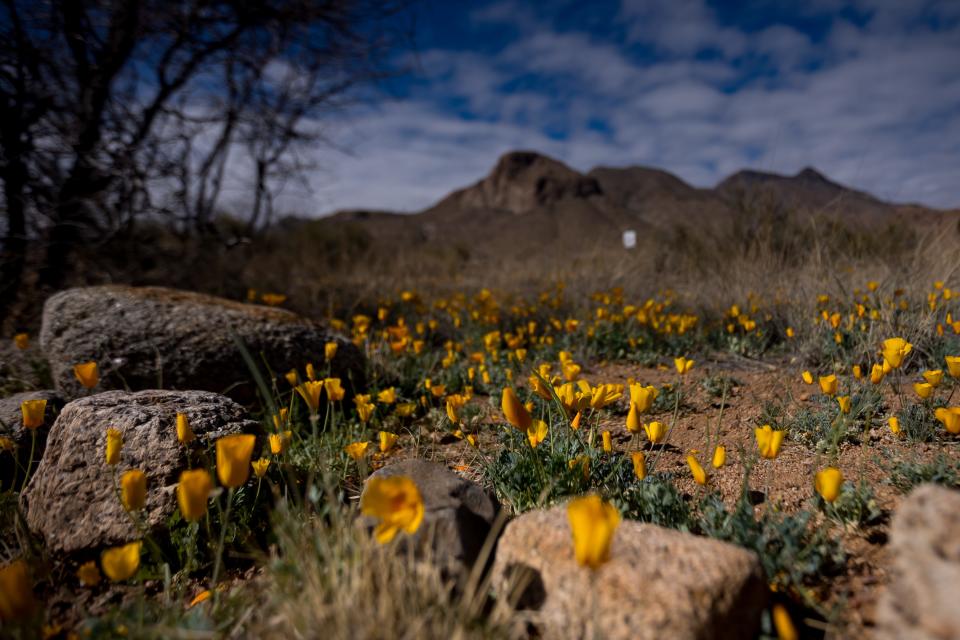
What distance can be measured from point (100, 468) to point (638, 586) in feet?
6.58

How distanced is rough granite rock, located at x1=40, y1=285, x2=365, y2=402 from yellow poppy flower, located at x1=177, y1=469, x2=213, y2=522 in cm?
178

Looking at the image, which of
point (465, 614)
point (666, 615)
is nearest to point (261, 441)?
point (465, 614)

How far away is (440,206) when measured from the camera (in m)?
106

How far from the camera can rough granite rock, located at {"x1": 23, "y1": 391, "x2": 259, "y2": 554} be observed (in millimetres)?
1781

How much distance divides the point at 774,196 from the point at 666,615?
335 inches

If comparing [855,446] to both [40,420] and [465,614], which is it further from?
[40,420]

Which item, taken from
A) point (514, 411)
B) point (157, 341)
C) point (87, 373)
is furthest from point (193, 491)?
point (157, 341)

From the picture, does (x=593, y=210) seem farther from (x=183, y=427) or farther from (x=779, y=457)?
(x=183, y=427)

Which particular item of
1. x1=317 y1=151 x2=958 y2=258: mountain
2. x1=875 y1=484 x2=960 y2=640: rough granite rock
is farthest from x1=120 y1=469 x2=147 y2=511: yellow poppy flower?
x1=317 y1=151 x2=958 y2=258: mountain

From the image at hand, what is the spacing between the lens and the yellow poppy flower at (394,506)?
3.98 ft

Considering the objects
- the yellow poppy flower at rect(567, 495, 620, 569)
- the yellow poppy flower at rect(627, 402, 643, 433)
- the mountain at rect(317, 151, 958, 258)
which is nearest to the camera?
the yellow poppy flower at rect(567, 495, 620, 569)

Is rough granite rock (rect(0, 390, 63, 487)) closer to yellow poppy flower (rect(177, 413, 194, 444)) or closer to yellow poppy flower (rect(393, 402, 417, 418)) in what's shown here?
yellow poppy flower (rect(177, 413, 194, 444))

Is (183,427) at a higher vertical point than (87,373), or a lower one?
lower

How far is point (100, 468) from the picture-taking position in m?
1.87
